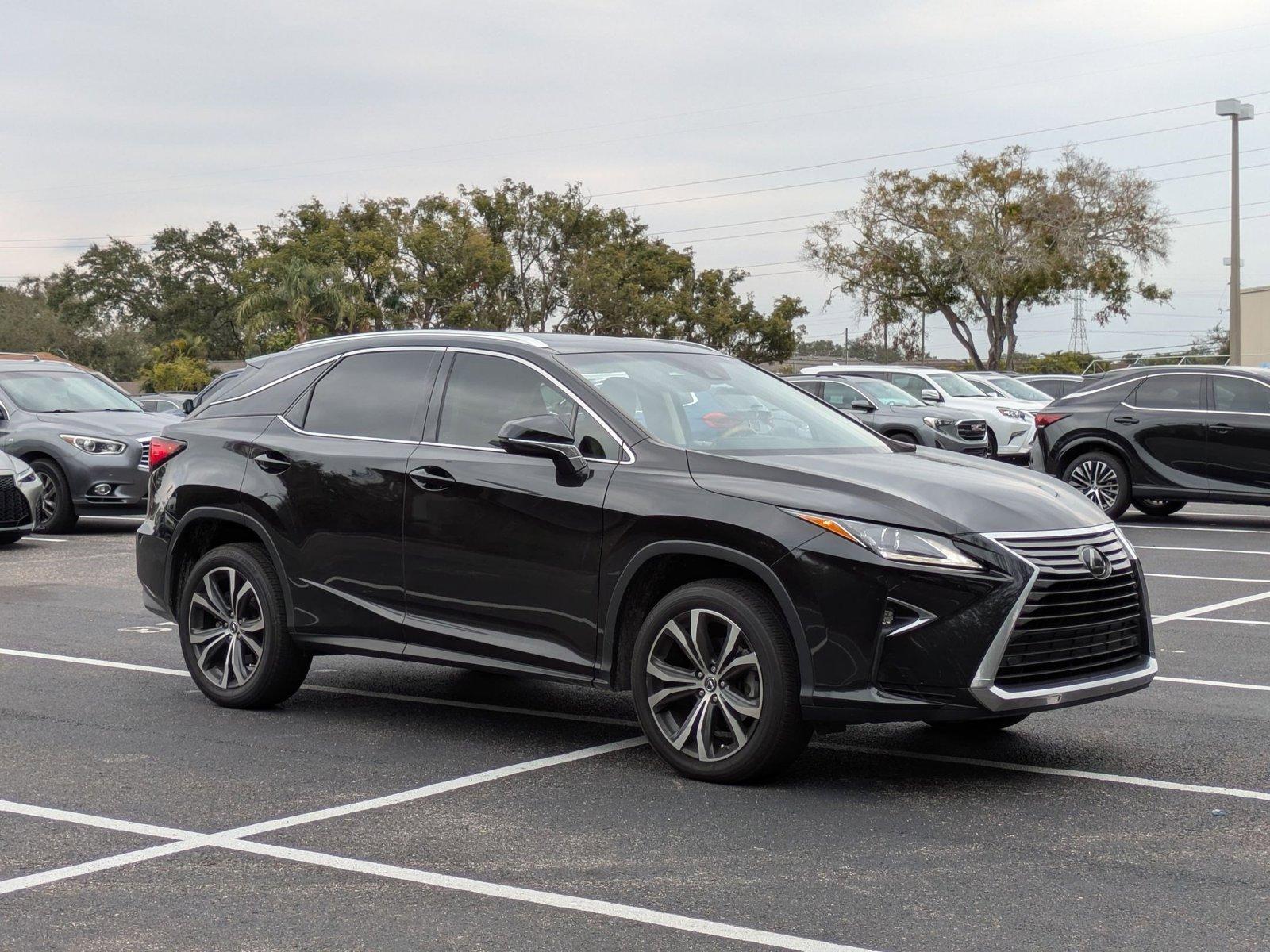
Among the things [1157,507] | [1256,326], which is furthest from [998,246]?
[1157,507]

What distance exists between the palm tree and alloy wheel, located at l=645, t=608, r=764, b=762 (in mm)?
49433

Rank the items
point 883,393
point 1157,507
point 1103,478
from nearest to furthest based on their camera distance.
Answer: point 1103,478 < point 1157,507 < point 883,393

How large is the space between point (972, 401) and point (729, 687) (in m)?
21.0

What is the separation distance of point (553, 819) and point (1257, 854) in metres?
2.32

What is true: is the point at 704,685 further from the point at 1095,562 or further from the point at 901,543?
the point at 1095,562

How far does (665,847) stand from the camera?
5.00 m

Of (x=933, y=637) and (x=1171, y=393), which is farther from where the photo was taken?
(x=1171, y=393)

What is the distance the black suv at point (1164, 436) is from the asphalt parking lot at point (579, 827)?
8373mm

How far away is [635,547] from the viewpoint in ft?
19.4

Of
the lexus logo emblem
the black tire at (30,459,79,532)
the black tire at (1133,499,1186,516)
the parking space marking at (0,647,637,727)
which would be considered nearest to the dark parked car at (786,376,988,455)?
the black tire at (1133,499,1186,516)

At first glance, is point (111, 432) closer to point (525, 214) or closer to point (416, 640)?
point (416, 640)

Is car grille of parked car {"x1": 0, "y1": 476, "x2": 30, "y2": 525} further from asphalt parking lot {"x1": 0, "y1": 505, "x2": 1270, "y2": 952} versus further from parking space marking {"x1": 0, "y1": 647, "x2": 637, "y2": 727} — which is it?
asphalt parking lot {"x1": 0, "y1": 505, "x2": 1270, "y2": 952}

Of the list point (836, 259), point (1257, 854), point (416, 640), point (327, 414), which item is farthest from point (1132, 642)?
point (836, 259)

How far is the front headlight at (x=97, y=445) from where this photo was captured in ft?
53.2
